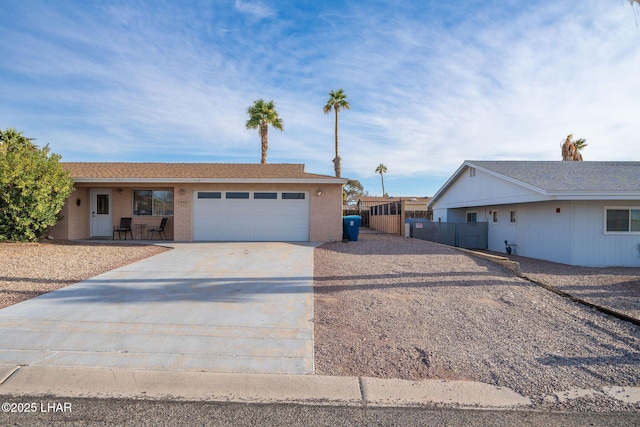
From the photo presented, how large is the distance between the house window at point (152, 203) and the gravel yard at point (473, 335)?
33.5 feet

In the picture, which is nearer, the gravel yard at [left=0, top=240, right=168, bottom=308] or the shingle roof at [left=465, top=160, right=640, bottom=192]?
the gravel yard at [left=0, top=240, right=168, bottom=308]

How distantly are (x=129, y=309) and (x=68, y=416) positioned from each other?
10.1 ft

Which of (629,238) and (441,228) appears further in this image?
(441,228)

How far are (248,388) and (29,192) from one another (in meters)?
13.3

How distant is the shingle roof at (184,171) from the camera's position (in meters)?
15.3

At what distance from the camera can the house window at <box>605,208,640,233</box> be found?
1320cm

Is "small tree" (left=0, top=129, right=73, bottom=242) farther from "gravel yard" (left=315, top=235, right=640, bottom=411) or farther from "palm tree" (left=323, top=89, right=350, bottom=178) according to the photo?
"palm tree" (left=323, top=89, right=350, bottom=178)

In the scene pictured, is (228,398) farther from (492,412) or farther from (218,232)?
(218,232)

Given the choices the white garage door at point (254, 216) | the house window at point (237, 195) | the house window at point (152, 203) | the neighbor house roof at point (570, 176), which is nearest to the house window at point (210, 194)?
the white garage door at point (254, 216)

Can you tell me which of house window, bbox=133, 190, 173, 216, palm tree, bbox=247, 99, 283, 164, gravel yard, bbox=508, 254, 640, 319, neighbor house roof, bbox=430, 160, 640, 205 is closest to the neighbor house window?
house window, bbox=133, 190, 173, 216

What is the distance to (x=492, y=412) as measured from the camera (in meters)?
3.42

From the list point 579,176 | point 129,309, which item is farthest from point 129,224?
point 579,176

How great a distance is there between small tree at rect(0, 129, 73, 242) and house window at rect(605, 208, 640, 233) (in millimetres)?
19109

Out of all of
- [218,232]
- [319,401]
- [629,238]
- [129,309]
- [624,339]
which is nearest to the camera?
[319,401]
